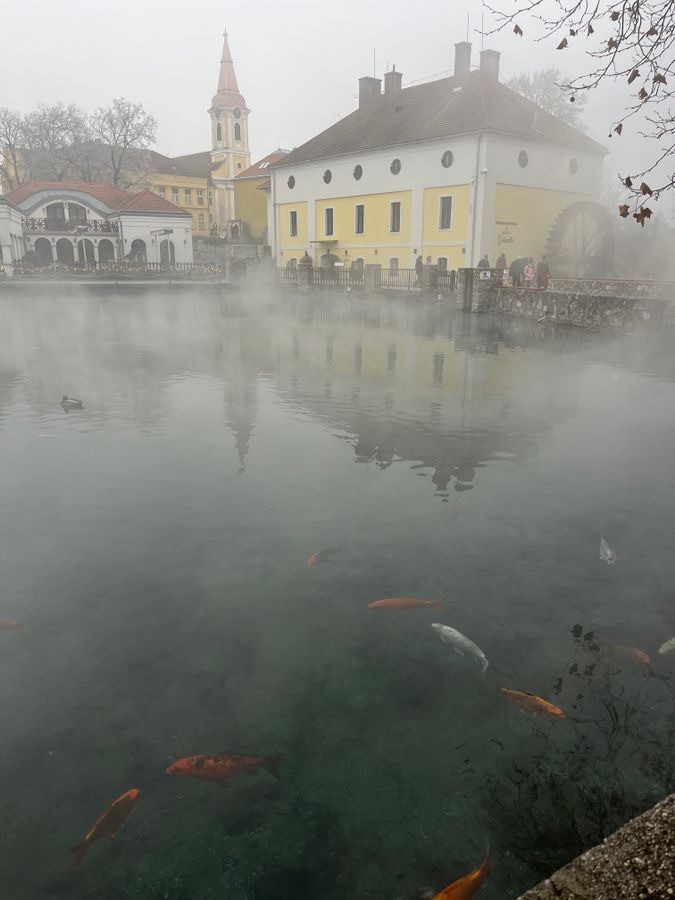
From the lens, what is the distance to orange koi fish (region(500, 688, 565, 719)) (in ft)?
11.4

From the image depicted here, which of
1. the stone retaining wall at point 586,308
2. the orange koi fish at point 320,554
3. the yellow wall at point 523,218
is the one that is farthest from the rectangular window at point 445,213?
the orange koi fish at point 320,554

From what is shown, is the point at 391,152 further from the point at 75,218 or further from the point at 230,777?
the point at 230,777

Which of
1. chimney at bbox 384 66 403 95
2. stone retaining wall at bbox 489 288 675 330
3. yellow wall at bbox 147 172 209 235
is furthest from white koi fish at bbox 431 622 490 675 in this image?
yellow wall at bbox 147 172 209 235

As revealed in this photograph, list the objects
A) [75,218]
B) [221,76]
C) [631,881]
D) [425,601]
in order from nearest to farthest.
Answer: [631,881] → [425,601] → [75,218] → [221,76]

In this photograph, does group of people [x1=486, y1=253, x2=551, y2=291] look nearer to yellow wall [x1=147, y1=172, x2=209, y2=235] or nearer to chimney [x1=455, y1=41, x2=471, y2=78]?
chimney [x1=455, y1=41, x2=471, y2=78]

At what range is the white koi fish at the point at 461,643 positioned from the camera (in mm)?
3838

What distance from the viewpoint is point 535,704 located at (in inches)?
138

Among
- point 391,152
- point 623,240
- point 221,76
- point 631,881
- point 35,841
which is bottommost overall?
point 35,841

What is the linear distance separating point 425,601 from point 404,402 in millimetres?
6028

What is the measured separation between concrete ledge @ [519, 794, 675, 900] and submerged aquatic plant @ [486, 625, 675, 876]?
689mm

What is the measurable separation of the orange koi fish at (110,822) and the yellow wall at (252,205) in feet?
217

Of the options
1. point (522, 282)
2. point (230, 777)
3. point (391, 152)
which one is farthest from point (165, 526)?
point (391, 152)

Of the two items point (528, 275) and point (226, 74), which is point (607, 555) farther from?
point (226, 74)

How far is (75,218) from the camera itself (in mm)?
53312
